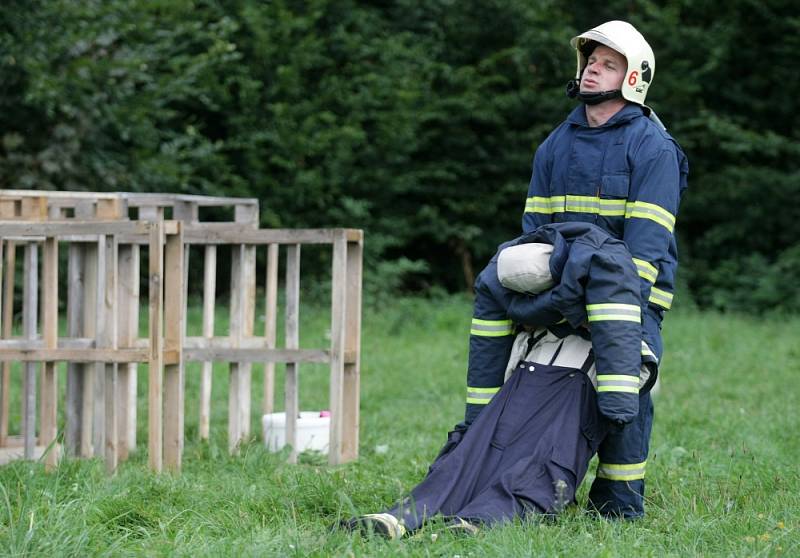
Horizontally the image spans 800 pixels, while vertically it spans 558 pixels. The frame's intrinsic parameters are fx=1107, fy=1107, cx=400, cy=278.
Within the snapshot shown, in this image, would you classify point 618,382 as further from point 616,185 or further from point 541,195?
point 541,195

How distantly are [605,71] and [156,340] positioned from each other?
2737mm

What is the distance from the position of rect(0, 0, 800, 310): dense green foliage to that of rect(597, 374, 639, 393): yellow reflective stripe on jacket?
1107cm

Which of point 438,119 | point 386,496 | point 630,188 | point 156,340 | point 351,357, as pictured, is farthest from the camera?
point 438,119

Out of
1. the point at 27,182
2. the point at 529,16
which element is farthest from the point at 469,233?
the point at 27,182

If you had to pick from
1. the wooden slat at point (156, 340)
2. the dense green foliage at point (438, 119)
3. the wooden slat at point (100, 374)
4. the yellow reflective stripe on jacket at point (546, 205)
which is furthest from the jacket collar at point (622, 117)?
the dense green foliage at point (438, 119)

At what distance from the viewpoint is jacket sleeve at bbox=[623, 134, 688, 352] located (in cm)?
471

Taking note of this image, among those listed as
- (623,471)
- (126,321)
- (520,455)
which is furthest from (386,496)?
(126,321)

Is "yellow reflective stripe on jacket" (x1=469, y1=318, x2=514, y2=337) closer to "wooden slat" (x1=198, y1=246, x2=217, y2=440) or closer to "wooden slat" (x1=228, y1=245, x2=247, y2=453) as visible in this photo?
"wooden slat" (x1=228, y1=245, x2=247, y2=453)

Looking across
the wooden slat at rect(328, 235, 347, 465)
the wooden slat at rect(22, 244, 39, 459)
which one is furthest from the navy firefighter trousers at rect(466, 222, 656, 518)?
the wooden slat at rect(22, 244, 39, 459)

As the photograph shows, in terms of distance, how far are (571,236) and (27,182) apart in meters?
10.2

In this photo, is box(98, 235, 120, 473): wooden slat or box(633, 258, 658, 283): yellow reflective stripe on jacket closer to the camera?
box(633, 258, 658, 283): yellow reflective stripe on jacket

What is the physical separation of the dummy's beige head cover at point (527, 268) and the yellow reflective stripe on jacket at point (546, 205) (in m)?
0.39

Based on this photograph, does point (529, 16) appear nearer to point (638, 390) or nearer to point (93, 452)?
point (93, 452)

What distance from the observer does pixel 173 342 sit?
615 cm
